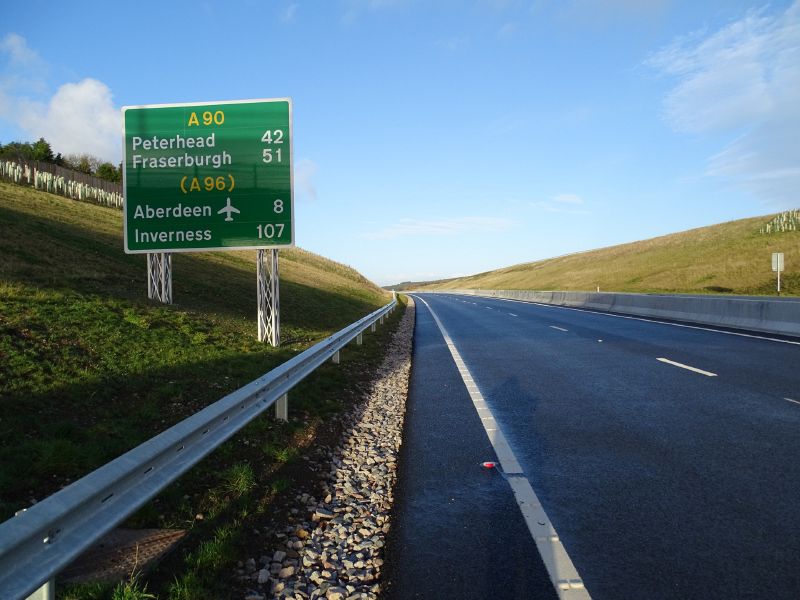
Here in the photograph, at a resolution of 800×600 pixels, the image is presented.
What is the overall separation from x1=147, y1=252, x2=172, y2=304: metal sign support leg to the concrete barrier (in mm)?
16040

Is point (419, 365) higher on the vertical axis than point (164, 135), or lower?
lower

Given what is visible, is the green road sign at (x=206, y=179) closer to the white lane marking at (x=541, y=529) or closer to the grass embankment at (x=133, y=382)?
Result: the grass embankment at (x=133, y=382)

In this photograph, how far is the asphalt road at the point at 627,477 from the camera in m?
3.41

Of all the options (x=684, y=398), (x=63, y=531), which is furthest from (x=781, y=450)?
(x=63, y=531)

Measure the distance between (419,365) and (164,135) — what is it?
7526mm

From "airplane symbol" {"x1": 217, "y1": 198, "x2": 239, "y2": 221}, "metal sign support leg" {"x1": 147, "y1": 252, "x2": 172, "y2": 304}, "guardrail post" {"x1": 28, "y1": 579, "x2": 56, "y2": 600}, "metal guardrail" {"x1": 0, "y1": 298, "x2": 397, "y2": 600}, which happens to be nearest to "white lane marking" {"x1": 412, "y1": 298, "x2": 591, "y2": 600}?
"metal guardrail" {"x1": 0, "y1": 298, "x2": 397, "y2": 600}

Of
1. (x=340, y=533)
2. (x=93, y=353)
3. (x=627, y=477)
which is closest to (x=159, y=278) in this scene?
(x=93, y=353)

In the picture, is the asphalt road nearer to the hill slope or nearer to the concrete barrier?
the hill slope

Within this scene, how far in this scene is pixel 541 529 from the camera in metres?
4.00

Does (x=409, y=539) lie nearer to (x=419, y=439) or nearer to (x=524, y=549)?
(x=524, y=549)

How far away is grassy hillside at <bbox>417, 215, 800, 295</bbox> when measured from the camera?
54688mm

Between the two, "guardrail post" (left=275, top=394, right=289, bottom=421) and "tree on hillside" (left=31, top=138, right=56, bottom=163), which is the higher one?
"tree on hillside" (left=31, top=138, right=56, bottom=163)

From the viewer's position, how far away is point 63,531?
257 cm

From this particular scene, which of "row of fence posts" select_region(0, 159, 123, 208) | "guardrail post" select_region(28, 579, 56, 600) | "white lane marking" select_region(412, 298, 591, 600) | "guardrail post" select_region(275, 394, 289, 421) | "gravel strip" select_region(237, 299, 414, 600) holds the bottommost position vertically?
"gravel strip" select_region(237, 299, 414, 600)
